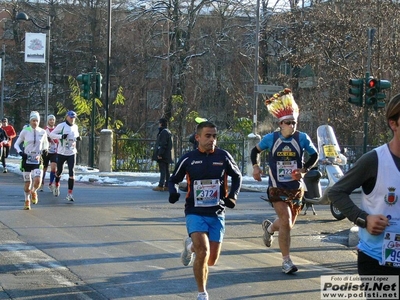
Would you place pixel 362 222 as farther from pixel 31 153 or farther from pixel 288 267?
pixel 31 153

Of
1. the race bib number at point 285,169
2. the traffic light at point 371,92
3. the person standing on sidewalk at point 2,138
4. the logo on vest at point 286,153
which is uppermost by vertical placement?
the traffic light at point 371,92

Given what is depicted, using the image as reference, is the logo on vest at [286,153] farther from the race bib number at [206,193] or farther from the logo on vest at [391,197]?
the logo on vest at [391,197]

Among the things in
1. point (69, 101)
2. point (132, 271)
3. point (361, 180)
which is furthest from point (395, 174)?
point (69, 101)

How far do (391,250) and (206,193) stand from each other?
10.7ft

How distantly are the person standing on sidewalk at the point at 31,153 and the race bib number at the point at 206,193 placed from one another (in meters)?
8.23

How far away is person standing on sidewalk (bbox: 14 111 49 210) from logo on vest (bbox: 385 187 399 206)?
11448 mm

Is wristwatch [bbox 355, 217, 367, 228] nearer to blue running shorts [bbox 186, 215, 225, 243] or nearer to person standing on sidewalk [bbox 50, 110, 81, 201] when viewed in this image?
blue running shorts [bbox 186, 215, 225, 243]

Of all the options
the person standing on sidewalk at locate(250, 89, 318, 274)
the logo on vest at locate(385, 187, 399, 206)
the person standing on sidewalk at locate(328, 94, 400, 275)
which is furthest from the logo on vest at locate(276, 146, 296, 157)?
the logo on vest at locate(385, 187, 399, 206)

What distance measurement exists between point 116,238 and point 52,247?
1266 mm

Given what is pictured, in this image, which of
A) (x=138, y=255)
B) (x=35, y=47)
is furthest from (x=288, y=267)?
(x=35, y=47)

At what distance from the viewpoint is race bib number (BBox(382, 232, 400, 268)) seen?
4.46 metres

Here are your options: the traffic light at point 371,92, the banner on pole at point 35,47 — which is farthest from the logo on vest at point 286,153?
the banner on pole at point 35,47

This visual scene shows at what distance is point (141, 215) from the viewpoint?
14969 mm

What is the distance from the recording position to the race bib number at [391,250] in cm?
446
